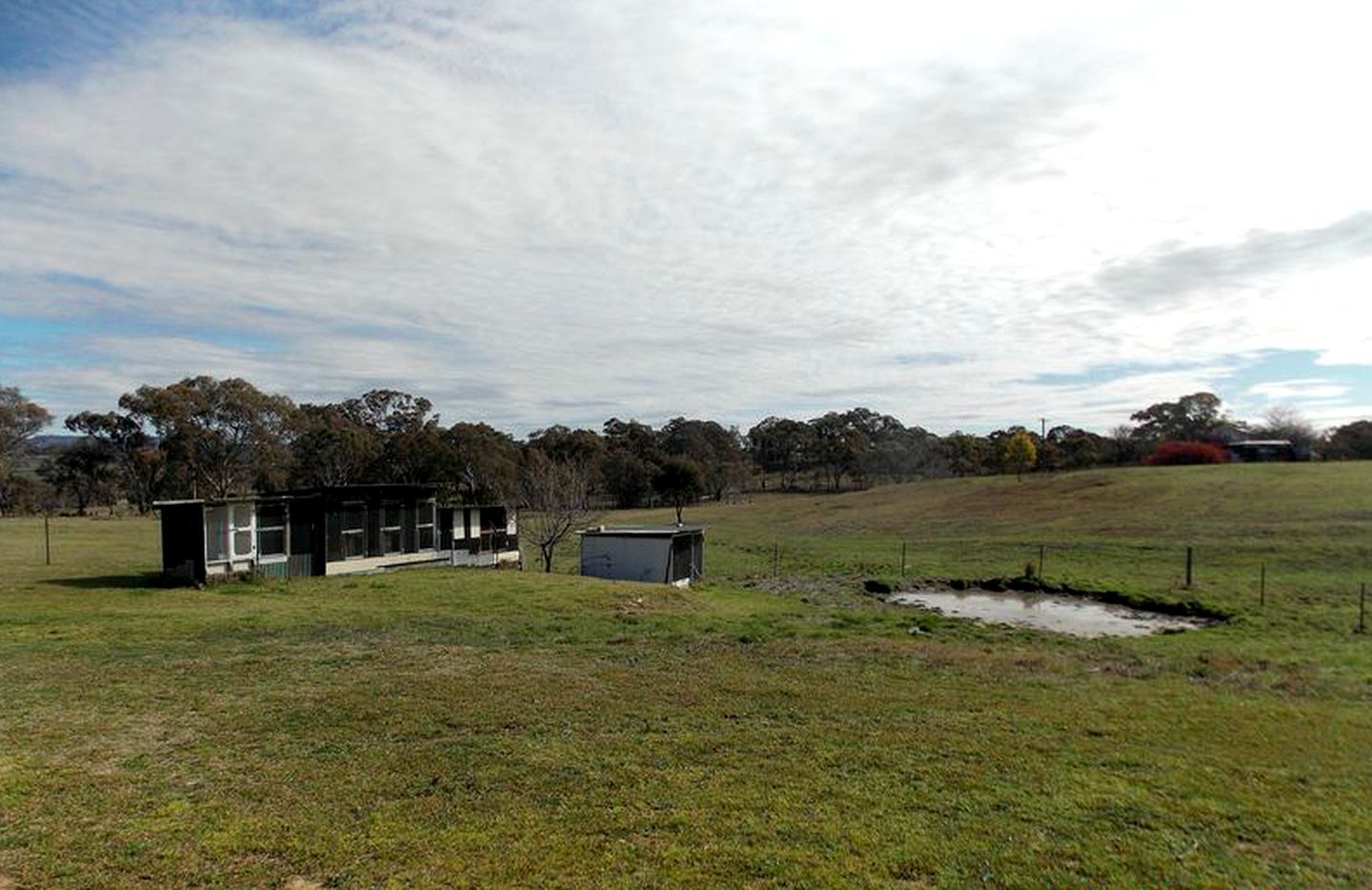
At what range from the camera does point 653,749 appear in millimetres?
8234

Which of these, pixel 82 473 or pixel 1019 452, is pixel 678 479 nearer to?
pixel 1019 452

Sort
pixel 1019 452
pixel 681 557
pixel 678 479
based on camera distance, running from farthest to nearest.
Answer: pixel 1019 452, pixel 678 479, pixel 681 557

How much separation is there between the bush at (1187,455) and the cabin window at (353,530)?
89.5m

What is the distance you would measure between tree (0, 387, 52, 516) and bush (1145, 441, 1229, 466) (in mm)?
113298

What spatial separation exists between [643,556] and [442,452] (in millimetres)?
44448

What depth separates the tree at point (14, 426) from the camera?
68.6 metres

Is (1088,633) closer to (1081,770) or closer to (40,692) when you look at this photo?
(1081,770)

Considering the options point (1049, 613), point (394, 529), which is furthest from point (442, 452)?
point (1049, 613)

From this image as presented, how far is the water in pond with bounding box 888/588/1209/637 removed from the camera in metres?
21.8

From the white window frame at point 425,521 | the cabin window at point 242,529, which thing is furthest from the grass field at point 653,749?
the white window frame at point 425,521

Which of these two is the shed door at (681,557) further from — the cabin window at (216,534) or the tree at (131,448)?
the tree at (131,448)

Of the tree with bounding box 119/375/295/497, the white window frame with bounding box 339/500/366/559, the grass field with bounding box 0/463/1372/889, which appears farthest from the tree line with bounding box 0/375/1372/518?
the grass field with bounding box 0/463/1372/889

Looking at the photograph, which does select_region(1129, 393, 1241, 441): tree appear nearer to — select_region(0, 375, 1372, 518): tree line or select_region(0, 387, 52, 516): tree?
Result: select_region(0, 375, 1372, 518): tree line

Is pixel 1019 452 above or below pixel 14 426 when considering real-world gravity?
below
